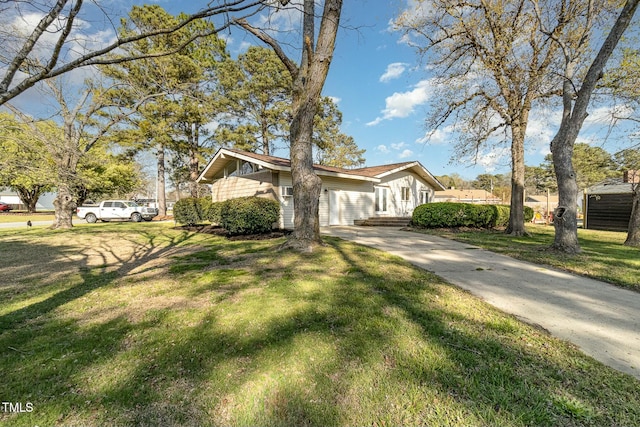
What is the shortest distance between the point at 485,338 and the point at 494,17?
1118cm

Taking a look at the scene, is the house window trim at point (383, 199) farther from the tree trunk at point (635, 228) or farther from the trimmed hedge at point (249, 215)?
the tree trunk at point (635, 228)

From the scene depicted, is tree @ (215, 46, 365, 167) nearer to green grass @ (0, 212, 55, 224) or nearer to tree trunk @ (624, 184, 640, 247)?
green grass @ (0, 212, 55, 224)

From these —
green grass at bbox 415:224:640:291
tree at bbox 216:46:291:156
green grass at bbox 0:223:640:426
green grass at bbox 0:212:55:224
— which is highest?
tree at bbox 216:46:291:156

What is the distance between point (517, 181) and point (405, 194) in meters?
8.55

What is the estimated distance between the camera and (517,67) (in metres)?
9.35

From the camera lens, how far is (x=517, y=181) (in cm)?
1063

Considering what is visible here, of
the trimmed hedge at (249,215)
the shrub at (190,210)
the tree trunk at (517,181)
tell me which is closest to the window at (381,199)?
the tree trunk at (517,181)

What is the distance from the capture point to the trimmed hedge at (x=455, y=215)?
12.3 m

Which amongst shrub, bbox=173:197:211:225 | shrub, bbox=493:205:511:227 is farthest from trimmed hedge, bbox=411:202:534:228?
shrub, bbox=173:197:211:225

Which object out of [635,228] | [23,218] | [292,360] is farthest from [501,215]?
[23,218]

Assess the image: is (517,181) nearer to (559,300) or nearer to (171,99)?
(559,300)

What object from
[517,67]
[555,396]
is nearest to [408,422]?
[555,396]

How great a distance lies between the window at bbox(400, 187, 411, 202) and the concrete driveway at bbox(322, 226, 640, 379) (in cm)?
1265

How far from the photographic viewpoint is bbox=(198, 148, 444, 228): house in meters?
12.6
